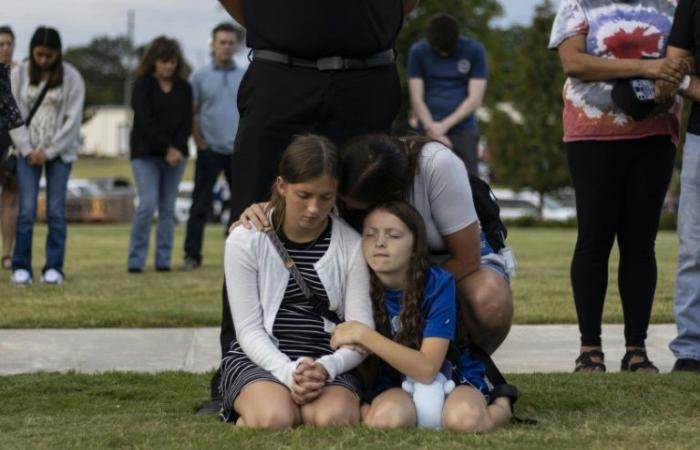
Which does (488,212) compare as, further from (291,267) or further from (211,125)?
(211,125)

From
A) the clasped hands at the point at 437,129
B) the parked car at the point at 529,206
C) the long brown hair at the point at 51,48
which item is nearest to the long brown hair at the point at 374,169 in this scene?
the long brown hair at the point at 51,48

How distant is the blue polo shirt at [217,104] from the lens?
1221 centimetres

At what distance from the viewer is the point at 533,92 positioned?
143 ft

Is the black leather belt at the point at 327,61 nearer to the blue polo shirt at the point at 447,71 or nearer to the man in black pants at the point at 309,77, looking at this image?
the man in black pants at the point at 309,77

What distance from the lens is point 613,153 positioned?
6.00 m

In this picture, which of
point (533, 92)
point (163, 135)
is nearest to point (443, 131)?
point (163, 135)

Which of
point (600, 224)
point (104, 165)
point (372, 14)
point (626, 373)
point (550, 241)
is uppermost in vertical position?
point (372, 14)

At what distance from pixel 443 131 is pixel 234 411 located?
672cm

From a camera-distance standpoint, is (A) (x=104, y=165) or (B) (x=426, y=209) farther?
(A) (x=104, y=165)

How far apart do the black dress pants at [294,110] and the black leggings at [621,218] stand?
1349 mm

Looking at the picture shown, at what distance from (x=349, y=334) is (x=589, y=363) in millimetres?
1797

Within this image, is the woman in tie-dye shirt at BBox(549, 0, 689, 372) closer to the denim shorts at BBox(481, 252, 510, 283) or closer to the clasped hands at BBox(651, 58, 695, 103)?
the clasped hands at BBox(651, 58, 695, 103)

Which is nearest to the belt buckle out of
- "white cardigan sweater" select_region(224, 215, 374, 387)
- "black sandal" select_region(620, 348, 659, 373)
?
"white cardigan sweater" select_region(224, 215, 374, 387)

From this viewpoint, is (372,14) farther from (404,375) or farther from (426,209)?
(404,375)
